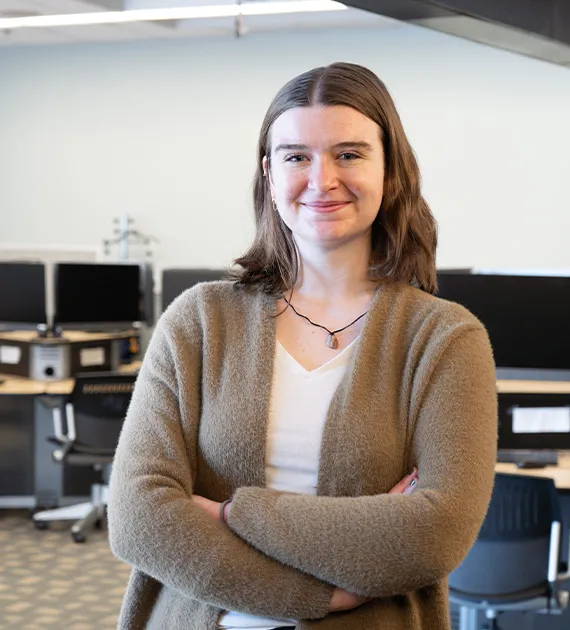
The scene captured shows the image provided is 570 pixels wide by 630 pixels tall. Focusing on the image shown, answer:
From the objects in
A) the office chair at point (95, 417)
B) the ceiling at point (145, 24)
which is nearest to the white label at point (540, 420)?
the office chair at point (95, 417)

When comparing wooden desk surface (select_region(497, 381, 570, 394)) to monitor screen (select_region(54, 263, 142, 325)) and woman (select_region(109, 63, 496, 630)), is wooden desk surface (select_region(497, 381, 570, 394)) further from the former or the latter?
monitor screen (select_region(54, 263, 142, 325))

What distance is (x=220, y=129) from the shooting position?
824 cm

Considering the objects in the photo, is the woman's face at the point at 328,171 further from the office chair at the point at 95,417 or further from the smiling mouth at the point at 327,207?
the office chair at the point at 95,417

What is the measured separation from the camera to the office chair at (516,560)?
9.70ft

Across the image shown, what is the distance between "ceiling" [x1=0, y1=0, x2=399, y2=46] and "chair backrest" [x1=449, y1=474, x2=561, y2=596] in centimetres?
515

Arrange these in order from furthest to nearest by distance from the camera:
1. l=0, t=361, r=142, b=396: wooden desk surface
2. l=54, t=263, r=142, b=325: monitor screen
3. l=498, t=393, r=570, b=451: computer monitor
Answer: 1. l=54, t=263, r=142, b=325: monitor screen
2. l=0, t=361, r=142, b=396: wooden desk surface
3. l=498, t=393, r=570, b=451: computer monitor

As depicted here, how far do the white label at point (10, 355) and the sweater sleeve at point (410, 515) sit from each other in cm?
437

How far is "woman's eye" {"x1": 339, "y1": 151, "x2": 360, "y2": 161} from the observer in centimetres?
136

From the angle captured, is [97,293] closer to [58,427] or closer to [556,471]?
[58,427]

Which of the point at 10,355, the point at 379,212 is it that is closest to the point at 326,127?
the point at 379,212

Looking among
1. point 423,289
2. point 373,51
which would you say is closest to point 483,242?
point 373,51

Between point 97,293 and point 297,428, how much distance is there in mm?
4460

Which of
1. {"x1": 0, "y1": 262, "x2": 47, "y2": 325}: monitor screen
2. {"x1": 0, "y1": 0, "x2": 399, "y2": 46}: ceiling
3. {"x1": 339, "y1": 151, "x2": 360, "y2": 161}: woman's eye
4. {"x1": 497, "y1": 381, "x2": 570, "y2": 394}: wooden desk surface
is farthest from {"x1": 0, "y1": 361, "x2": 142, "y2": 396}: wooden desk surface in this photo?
{"x1": 339, "y1": 151, "x2": 360, "y2": 161}: woman's eye

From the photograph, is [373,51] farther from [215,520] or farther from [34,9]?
[215,520]
